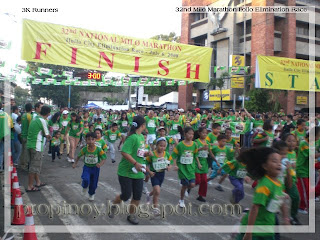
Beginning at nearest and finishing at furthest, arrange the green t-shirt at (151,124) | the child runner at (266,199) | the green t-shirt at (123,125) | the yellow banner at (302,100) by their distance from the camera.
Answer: the child runner at (266,199)
the green t-shirt at (151,124)
the green t-shirt at (123,125)
the yellow banner at (302,100)

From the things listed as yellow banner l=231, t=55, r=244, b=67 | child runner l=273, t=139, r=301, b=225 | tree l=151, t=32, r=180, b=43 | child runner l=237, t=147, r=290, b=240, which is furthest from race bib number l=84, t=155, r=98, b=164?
tree l=151, t=32, r=180, b=43

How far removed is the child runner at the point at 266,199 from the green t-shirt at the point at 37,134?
208 inches

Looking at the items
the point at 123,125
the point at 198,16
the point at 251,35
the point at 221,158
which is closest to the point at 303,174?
the point at 221,158

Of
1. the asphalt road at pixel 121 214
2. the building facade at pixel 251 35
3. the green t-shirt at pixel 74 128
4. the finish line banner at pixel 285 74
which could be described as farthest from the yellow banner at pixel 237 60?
the asphalt road at pixel 121 214

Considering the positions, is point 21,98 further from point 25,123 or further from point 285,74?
point 285,74

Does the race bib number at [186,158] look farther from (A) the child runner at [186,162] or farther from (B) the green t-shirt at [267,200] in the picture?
(B) the green t-shirt at [267,200]

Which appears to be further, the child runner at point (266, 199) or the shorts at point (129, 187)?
the shorts at point (129, 187)

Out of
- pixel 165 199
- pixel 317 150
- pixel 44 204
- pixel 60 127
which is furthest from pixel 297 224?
pixel 60 127

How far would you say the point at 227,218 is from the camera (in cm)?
546

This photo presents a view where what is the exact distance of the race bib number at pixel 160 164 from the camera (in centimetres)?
575

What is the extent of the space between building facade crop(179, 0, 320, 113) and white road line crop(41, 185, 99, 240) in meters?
18.7

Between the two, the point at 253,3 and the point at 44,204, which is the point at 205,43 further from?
the point at 44,204

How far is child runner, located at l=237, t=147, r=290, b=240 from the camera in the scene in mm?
2873

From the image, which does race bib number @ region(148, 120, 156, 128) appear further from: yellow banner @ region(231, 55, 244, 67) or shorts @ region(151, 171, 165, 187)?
yellow banner @ region(231, 55, 244, 67)
